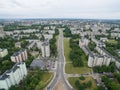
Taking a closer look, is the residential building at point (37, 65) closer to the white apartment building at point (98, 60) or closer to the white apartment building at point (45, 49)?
the white apartment building at point (45, 49)

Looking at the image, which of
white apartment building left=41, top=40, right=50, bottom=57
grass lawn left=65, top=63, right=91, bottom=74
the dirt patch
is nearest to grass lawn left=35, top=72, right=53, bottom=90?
the dirt patch

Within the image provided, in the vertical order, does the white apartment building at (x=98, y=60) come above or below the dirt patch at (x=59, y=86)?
above

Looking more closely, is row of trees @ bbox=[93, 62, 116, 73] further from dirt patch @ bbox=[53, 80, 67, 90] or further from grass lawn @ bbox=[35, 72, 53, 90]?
grass lawn @ bbox=[35, 72, 53, 90]

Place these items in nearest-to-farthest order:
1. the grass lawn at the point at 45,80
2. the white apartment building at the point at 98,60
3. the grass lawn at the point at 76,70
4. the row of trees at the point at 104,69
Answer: the grass lawn at the point at 45,80 < the row of trees at the point at 104,69 < the grass lawn at the point at 76,70 < the white apartment building at the point at 98,60

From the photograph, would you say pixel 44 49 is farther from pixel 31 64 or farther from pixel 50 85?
pixel 50 85

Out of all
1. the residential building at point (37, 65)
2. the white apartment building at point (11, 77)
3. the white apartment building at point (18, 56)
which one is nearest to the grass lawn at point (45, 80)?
the residential building at point (37, 65)

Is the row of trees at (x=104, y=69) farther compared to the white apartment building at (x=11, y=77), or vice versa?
the row of trees at (x=104, y=69)

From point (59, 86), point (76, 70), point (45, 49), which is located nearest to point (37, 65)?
point (45, 49)

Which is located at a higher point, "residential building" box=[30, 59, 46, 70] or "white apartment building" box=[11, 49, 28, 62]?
"white apartment building" box=[11, 49, 28, 62]
